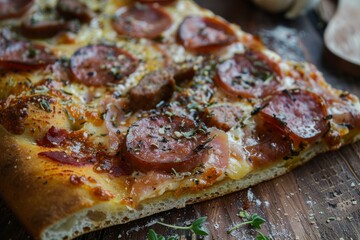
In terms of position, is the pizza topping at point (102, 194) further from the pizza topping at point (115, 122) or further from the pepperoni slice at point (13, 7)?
the pepperoni slice at point (13, 7)

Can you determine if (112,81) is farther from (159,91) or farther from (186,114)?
(186,114)

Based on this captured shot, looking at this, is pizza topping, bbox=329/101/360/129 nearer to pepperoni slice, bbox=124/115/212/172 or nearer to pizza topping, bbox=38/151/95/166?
pepperoni slice, bbox=124/115/212/172

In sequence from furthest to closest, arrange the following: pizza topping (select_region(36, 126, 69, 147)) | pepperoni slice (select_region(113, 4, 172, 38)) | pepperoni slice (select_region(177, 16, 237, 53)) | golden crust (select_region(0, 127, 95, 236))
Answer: pepperoni slice (select_region(113, 4, 172, 38)) < pepperoni slice (select_region(177, 16, 237, 53)) < pizza topping (select_region(36, 126, 69, 147)) < golden crust (select_region(0, 127, 95, 236))

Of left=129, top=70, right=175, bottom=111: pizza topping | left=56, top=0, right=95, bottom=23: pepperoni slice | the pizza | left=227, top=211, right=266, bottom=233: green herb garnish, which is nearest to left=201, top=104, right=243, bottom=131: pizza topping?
the pizza

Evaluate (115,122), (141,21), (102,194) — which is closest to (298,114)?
(115,122)

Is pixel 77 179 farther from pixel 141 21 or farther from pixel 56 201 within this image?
pixel 141 21

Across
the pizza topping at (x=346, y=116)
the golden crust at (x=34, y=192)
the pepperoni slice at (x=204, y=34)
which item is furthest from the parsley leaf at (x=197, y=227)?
the pepperoni slice at (x=204, y=34)

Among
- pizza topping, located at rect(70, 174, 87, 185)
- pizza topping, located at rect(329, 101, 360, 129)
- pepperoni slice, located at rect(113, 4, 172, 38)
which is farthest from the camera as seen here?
pepperoni slice, located at rect(113, 4, 172, 38)
